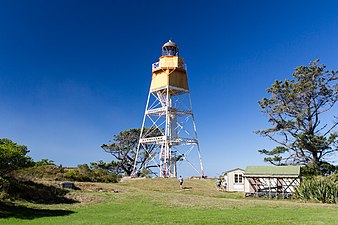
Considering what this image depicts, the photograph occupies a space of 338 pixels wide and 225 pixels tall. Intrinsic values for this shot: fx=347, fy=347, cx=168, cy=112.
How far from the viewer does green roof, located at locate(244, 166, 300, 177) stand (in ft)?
101

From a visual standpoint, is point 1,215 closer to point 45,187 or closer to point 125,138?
point 45,187

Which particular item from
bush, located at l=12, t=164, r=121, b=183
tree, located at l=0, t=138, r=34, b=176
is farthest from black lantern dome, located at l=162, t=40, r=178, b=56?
tree, located at l=0, t=138, r=34, b=176

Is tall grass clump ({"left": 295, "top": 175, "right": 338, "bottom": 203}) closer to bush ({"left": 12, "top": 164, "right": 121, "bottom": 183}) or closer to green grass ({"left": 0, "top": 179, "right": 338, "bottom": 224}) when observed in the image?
green grass ({"left": 0, "top": 179, "right": 338, "bottom": 224})

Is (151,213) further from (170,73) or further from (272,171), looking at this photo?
(170,73)

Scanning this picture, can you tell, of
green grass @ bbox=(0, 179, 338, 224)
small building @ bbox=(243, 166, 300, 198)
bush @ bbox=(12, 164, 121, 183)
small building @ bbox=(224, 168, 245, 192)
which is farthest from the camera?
small building @ bbox=(224, 168, 245, 192)

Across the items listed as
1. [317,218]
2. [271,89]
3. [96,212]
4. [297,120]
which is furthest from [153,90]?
[317,218]

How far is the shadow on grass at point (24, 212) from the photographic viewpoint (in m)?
15.6

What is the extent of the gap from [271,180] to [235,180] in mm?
3501

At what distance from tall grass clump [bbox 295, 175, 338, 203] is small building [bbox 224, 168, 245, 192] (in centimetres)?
672

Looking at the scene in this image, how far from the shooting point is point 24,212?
657 inches

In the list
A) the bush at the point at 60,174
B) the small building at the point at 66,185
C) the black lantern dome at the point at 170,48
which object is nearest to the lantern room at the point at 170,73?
Result: the black lantern dome at the point at 170,48

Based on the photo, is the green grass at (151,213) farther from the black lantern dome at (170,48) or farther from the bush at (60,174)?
the black lantern dome at (170,48)

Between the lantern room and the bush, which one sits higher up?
the lantern room

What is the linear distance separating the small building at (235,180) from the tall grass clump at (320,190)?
265 inches
